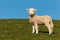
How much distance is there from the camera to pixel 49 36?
17.5 metres

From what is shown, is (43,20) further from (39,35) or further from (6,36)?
(6,36)

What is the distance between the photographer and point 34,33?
60.6 ft

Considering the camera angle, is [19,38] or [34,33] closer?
[19,38]

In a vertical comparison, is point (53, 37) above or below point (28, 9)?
below

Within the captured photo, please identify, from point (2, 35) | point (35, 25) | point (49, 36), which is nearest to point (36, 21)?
point (35, 25)

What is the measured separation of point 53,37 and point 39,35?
120 centimetres

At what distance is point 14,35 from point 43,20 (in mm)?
2579

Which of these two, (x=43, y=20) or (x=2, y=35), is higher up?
(x=43, y=20)

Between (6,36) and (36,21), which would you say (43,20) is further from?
(6,36)

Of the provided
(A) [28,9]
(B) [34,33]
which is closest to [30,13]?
(A) [28,9]

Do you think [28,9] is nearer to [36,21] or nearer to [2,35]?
[36,21]

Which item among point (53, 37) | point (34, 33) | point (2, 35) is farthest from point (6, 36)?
point (53, 37)

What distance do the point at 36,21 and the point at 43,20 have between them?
56 cm

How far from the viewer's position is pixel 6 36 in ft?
57.8
